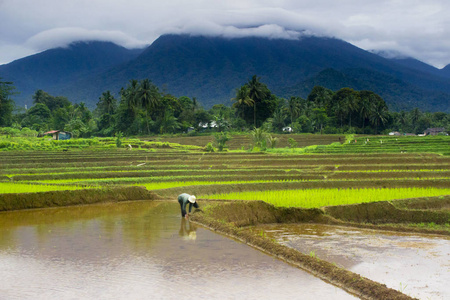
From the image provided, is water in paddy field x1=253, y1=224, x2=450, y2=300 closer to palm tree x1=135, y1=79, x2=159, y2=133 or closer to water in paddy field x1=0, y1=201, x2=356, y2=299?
water in paddy field x1=0, y1=201, x2=356, y2=299

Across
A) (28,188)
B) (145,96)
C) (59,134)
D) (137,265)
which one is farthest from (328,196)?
(145,96)

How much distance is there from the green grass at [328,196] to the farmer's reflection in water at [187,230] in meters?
2.93

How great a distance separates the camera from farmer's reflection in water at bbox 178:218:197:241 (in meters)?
10.9

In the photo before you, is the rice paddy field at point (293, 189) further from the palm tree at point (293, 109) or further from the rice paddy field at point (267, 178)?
the palm tree at point (293, 109)

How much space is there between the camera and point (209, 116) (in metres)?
95.1

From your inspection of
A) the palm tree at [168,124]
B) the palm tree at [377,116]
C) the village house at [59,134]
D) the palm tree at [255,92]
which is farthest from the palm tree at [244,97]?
the village house at [59,134]

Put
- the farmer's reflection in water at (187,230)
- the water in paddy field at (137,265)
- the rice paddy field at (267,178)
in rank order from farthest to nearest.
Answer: the rice paddy field at (267,178) < the farmer's reflection in water at (187,230) < the water in paddy field at (137,265)

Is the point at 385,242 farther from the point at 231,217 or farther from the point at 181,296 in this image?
the point at 181,296

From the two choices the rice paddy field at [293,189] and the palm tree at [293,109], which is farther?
the palm tree at [293,109]

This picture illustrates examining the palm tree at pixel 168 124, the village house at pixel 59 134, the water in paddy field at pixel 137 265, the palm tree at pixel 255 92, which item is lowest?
the water in paddy field at pixel 137 265

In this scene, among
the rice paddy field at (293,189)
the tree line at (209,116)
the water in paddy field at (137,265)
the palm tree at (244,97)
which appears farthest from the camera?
the tree line at (209,116)

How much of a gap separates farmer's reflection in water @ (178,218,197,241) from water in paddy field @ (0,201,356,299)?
0.02 metres

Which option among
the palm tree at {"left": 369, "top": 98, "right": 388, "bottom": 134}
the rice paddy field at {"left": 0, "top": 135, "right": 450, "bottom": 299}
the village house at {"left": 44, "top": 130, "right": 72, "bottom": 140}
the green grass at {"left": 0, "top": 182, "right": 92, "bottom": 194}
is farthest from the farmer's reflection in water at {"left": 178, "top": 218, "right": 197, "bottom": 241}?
the palm tree at {"left": 369, "top": 98, "right": 388, "bottom": 134}

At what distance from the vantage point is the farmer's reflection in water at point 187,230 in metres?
10.9
